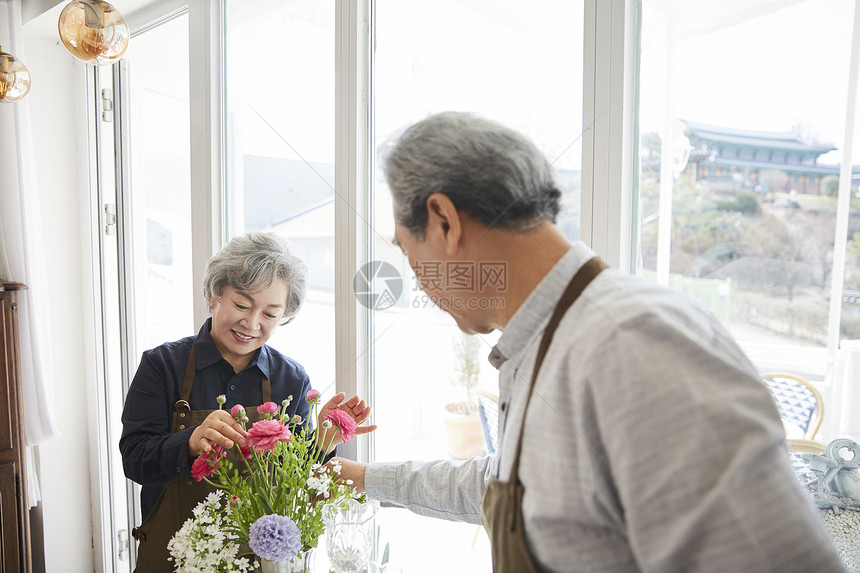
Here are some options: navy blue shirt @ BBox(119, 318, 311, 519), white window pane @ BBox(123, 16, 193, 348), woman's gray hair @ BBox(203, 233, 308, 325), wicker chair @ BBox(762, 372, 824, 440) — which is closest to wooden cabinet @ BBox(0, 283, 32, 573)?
white window pane @ BBox(123, 16, 193, 348)

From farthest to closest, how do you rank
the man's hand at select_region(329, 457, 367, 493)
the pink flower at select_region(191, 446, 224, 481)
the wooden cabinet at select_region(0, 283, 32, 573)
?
the wooden cabinet at select_region(0, 283, 32, 573)
the man's hand at select_region(329, 457, 367, 493)
the pink flower at select_region(191, 446, 224, 481)

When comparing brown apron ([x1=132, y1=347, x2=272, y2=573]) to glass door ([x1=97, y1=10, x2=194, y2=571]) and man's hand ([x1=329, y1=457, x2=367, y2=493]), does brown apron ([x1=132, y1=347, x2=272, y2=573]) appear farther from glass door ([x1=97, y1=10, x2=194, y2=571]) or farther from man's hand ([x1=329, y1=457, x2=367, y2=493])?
glass door ([x1=97, y1=10, x2=194, y2=571])

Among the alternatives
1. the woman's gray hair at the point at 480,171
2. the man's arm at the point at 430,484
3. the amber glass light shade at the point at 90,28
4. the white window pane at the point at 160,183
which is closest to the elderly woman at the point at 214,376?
the man's arm at the point at 430,484

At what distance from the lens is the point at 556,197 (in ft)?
2.49

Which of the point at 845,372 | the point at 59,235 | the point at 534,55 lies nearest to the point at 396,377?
the point at 534,55

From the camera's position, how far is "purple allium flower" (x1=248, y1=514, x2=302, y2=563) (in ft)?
3.00

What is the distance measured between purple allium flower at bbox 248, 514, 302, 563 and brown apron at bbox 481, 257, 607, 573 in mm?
393

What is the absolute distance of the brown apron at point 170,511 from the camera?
50.6 inches

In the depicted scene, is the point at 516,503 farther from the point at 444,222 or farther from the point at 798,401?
the point at 798,401

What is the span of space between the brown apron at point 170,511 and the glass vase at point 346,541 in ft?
1.27

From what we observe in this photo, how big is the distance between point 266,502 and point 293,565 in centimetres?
13

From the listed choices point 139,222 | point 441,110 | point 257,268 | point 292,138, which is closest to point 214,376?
point 257,268

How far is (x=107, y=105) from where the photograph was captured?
2.42 meters

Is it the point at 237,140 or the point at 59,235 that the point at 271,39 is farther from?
the point at 59,235
